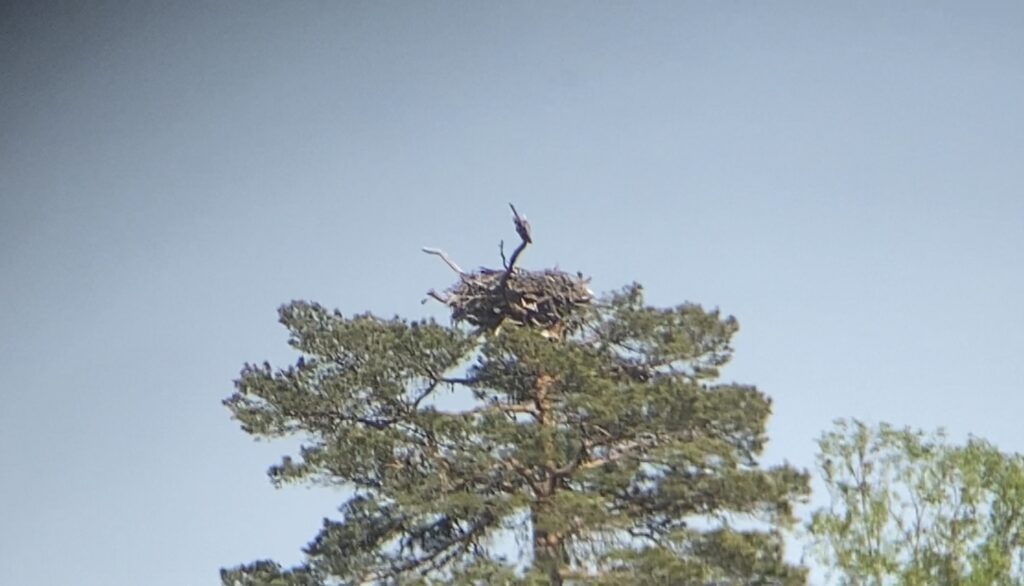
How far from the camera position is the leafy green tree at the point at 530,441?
26.7 metres

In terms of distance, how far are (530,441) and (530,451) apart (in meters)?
0.15

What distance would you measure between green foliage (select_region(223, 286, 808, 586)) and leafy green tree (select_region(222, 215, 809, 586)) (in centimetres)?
3

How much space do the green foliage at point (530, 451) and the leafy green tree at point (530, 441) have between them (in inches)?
1.1

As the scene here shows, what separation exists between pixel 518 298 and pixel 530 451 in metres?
3.42

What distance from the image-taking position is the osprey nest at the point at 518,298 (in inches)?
1151

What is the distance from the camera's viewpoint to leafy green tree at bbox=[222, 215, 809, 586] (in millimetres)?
26672

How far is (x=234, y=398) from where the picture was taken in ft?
95.3

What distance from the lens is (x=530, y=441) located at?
26.7 meters

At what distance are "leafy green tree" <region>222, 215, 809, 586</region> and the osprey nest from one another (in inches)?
1.1

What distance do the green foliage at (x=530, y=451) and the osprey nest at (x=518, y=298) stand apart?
1.50ft

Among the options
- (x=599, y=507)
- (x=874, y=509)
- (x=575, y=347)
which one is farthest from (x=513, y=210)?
(x=874, y=509)

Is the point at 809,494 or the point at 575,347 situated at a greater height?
the point at 575,347

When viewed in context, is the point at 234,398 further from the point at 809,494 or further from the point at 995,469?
the point at 995,469

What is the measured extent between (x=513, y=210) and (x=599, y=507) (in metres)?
5.19
